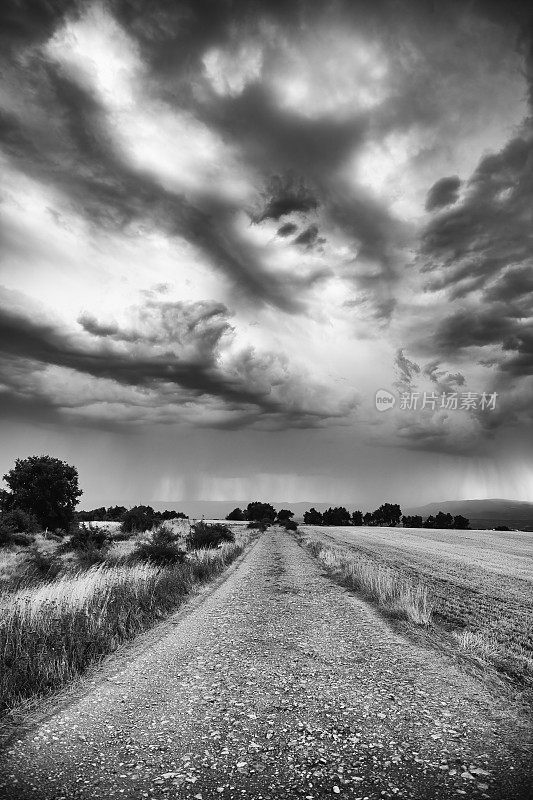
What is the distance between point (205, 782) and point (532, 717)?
16.9 ft

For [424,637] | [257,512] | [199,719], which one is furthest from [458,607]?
[257,512]

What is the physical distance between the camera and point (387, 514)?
167125mm

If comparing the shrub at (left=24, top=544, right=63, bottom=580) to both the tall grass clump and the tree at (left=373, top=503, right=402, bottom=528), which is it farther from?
the tree at (left=373, top=503, right=402, bottom=528)

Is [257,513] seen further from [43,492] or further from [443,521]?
[43,492]

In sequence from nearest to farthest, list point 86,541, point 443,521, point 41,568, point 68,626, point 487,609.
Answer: point 68,626 < point 487,609 < point 41,568 < point 86,541 < point 443,521

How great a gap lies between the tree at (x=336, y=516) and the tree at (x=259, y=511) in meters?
21.7

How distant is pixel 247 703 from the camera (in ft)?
23.1

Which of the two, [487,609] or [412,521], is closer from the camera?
[487,609]

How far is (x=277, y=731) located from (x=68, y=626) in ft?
19.7

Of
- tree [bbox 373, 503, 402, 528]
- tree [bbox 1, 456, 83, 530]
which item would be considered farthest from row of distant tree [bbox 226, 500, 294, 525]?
tree [bbox 1, 456, 83, 530]

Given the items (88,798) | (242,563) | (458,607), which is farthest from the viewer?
(242,563)

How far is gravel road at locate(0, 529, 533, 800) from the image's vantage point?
494cm

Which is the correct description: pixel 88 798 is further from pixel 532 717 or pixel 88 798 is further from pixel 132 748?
pixel 532 717

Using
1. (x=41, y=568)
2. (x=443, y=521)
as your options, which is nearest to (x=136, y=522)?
(x=41, y=568)
